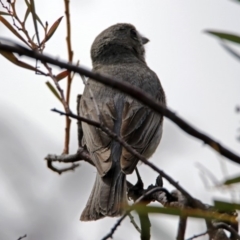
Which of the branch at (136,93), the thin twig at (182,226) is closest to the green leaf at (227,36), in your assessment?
the branch at (136,93)

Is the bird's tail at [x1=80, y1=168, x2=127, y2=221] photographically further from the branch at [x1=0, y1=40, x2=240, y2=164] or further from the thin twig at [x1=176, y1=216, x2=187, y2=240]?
the branch at [x1=0, y1=40, x2=240, y2=164]

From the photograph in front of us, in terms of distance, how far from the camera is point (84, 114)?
6004 millimetres

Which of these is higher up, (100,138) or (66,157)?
(100,138)

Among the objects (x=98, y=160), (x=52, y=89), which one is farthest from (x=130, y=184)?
(x=52, y=89)

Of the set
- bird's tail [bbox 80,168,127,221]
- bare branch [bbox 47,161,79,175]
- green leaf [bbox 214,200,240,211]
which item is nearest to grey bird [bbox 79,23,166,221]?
bird's tail [bbox 80,168,127,221]

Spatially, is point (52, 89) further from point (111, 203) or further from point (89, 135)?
point (89, 135)

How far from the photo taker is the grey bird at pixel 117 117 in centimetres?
468

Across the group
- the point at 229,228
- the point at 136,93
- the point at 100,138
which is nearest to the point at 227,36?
the point at 136,93

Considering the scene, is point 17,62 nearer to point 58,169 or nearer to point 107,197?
point 58,169

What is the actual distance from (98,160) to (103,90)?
1.22 metres

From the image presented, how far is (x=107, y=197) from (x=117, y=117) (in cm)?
125

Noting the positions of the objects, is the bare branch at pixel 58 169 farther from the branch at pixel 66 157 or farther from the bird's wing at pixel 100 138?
the bird's wing at pixel 100 138

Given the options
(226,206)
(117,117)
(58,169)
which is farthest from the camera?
(117,117)

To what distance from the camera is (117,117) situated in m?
5.70
